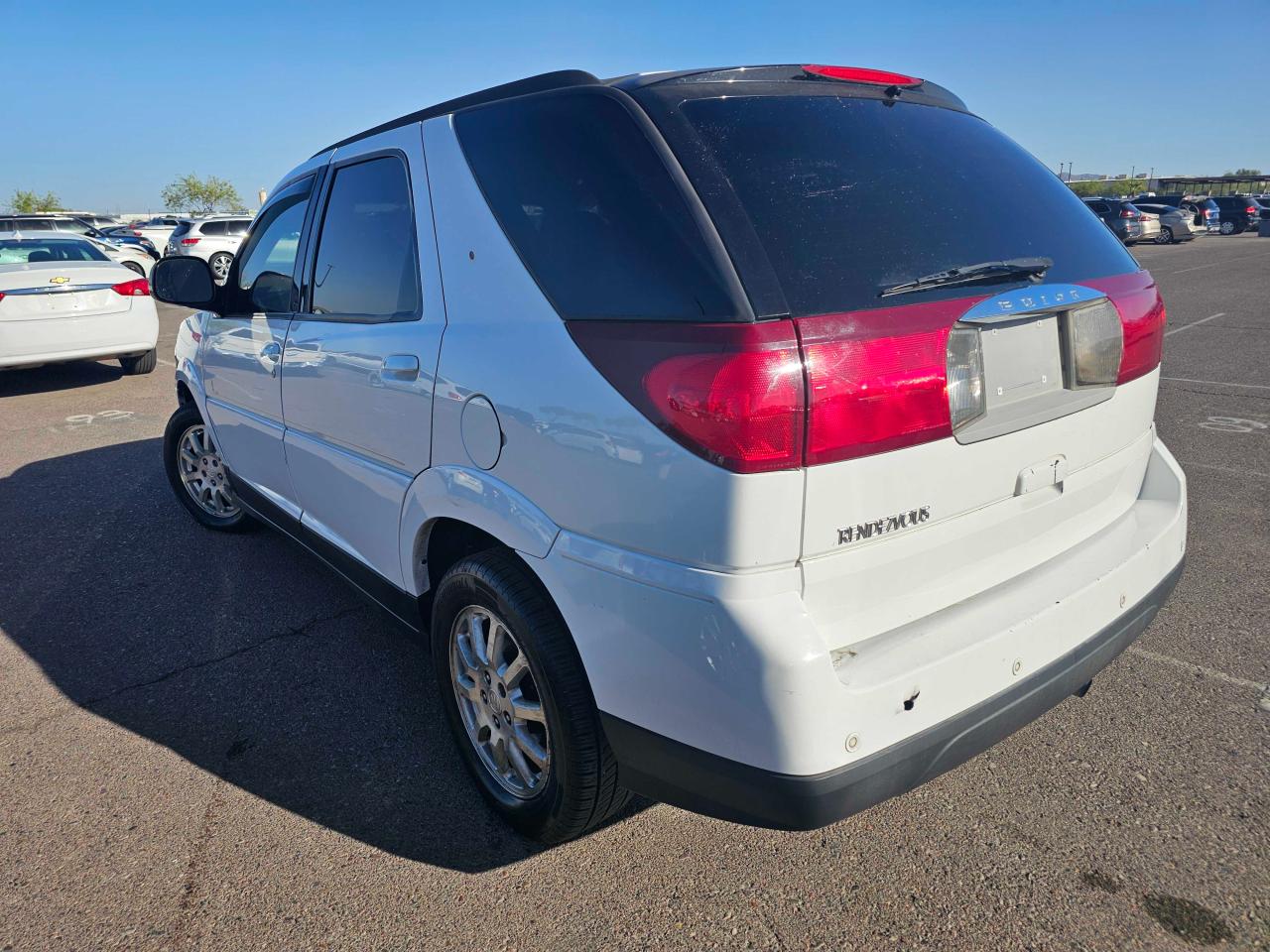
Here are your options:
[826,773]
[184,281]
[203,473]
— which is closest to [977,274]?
[826,773]

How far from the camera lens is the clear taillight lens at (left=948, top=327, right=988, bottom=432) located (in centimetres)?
187

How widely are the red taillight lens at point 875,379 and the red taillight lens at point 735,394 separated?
0.14 ft

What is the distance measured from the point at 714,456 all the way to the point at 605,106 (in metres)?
0.93

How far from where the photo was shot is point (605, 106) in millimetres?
2117

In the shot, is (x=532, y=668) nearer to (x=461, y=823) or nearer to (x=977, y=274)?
(x=461, y=823)

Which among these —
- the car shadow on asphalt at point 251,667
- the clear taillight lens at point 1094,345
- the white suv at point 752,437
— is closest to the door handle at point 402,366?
the white suv at point 752,437

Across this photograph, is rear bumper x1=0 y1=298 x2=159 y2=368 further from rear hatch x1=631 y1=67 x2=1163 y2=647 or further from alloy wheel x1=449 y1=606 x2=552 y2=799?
rear hatch x1=631 y1=67 x2=1163 y2=647

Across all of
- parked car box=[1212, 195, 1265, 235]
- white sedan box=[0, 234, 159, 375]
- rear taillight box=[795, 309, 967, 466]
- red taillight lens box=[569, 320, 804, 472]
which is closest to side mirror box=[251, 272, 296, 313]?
red taillight lens box=[569, 320, 804, 472]

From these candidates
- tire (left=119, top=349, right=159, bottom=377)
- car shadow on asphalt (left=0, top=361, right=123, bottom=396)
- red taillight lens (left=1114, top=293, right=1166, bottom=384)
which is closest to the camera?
red taillight lens (left=1114, top=293, right=1166, bottom=384)

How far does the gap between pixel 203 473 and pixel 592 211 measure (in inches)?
149

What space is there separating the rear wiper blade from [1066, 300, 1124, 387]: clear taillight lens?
0.14 m

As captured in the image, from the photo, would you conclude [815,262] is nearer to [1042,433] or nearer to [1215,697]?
[1042,433]

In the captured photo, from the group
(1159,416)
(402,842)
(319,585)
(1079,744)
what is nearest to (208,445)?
(319,585)

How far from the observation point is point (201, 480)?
506cm
